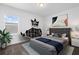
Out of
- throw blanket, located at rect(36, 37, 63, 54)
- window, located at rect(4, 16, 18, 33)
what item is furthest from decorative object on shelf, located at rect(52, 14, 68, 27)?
window, located at rect(4, 16, 18, 33)

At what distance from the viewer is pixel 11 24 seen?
1505 mm

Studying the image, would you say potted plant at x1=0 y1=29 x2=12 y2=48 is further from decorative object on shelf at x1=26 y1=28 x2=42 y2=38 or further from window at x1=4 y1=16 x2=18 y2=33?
decorative object on shelf at x1=26 y1=28 x2=42 y2=38

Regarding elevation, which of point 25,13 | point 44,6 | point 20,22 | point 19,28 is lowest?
point 19,28

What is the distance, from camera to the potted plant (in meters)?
1.43

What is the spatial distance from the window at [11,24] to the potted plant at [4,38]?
0.07 metres

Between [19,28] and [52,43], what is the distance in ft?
2.02

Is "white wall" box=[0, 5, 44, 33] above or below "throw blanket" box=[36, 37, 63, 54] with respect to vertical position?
above

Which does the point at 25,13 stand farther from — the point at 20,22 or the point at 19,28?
the point at 19,28

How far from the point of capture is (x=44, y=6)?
1510mm

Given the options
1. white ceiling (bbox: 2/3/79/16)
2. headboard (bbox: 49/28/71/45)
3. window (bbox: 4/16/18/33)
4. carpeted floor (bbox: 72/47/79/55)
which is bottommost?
carpeted floor (bbox: 72/47/79/55)

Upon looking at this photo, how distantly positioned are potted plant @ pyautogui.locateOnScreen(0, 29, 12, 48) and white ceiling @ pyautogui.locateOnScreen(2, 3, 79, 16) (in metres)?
0.48

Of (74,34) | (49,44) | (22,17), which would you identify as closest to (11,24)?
(22,17)

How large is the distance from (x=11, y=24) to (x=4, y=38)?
0.85ft
